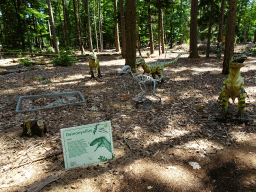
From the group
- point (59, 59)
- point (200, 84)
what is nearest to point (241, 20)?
point (200, 84)

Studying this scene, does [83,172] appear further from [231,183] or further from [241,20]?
[241,20]

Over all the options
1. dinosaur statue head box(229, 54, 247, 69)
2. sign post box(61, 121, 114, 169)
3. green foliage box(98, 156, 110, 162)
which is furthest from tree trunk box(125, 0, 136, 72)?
green foliage box(98, 156, 110, 162)

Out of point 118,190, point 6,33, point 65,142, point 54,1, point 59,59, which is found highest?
point 54,1

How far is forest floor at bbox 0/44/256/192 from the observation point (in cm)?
250

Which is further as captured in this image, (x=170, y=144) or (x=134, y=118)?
(x=134, y=118)

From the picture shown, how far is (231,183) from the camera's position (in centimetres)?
245

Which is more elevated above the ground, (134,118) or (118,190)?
(134,118)

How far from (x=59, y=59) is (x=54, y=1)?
2000 centimetres

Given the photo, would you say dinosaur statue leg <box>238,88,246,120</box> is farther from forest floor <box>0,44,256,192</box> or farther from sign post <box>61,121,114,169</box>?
sign post <box>61,121,114,169</box>

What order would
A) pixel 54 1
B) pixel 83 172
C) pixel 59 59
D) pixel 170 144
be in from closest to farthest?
1. pixel 83 172
2. pixel 170 144
3. pixel 59 59
4. pixel 54 1

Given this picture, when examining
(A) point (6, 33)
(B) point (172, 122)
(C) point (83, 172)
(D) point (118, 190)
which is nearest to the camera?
(D) point (118, 190)

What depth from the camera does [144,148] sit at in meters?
3.33

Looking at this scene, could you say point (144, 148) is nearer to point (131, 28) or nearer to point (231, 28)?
point (131, 28)

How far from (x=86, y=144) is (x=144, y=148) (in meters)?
1.25
